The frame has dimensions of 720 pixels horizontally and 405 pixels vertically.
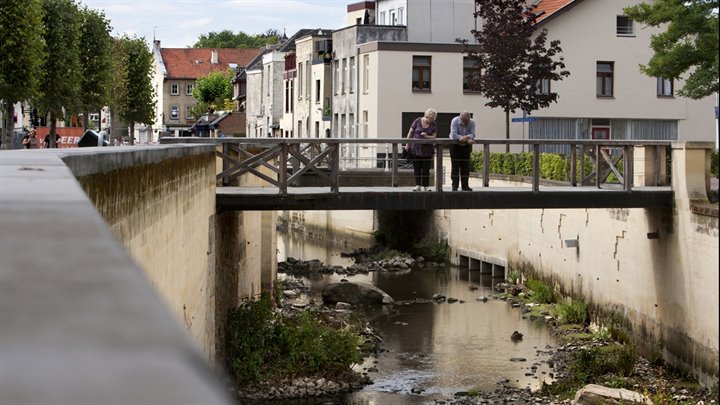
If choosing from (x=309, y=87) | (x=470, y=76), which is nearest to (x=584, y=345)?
(x=470, y=76)

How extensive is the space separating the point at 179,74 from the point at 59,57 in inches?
3773

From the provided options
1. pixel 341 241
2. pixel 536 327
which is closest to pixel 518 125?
pixel 341 241

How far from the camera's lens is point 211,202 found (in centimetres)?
2145

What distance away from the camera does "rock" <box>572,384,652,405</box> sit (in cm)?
2094

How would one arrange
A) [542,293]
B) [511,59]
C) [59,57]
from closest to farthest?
[542,293] < [59,57] < [511,59]

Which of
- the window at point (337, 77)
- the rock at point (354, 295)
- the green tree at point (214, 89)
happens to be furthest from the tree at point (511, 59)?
the green tree at point (214, 89)

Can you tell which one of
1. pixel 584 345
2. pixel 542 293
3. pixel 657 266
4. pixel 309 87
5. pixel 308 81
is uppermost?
pixel 308 81

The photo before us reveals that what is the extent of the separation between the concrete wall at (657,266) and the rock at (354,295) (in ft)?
14.1

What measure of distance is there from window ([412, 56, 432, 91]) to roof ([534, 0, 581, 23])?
15.4 ft

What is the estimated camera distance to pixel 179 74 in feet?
449

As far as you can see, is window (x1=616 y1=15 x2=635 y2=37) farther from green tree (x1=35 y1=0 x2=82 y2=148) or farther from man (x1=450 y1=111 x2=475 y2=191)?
man (x1=450 y1=111 x2=475 y2=191)

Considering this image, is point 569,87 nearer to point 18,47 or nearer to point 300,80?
point 300,80

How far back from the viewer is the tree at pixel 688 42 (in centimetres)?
3362

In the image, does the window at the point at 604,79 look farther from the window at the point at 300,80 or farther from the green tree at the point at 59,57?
the green tree at the point at 59,57
